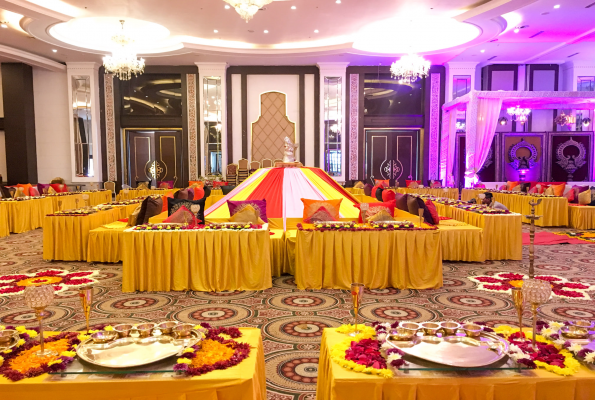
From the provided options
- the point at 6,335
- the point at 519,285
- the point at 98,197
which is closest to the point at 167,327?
the point at 6,335

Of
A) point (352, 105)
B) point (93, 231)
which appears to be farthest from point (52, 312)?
point (352, 105)

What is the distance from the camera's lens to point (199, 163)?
13.8 m

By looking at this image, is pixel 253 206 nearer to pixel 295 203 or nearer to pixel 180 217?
pixel 295 203

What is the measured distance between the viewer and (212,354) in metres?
1.59

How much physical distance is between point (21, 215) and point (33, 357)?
8.44 meters

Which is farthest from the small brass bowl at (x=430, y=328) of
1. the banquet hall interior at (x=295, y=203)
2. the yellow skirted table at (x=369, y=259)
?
the yellow skirted table at (x=369, y=259)

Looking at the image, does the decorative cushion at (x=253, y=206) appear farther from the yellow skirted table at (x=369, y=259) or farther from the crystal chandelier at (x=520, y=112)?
the crystal chandelier at (x=520, y=112)

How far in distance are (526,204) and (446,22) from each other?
497 cm

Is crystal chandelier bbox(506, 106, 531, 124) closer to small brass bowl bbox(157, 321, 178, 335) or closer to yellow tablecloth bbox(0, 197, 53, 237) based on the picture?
yellow tablecloth bbox(0, 197, 53, 237)

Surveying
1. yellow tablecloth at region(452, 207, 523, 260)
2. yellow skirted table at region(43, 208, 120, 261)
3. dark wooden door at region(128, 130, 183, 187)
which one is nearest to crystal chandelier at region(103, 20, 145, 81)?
dark wooden door at region(128, 130, 183, 187)

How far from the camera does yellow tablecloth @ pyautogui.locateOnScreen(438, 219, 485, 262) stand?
5855 mm

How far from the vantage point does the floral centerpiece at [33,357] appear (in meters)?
1.45

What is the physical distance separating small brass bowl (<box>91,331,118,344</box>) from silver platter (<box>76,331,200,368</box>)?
19 millimetres

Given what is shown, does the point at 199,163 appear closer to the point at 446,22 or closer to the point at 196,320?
the point at 446,22
